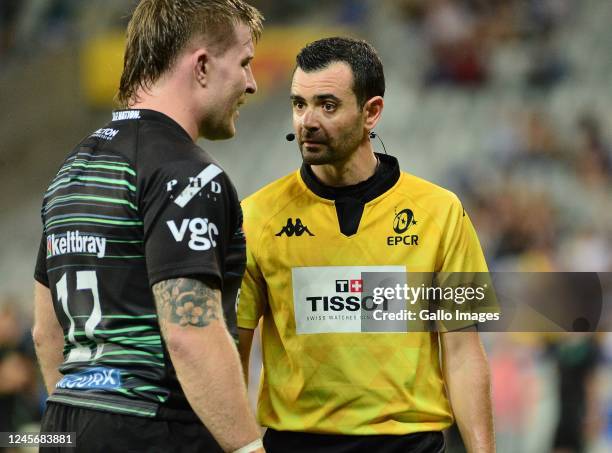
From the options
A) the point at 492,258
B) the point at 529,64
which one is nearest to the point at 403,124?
the point at 529,64

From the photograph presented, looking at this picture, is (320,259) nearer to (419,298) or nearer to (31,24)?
(419,298)

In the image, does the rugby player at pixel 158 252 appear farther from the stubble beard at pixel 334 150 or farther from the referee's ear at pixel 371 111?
the referee's ear at pixel 371 111

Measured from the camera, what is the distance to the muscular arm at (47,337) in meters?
2.91

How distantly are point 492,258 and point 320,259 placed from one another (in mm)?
5363

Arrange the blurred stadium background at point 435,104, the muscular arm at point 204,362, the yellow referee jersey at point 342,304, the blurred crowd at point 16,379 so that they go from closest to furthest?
the muscular arm at point 204,362 → the yellow referee jersey at point 342,304 → the blurred crowd at point 16,379 → the blurred stadium background at point 435,104

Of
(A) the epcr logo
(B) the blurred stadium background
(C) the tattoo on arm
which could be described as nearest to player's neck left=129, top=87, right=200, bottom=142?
(A) the epcr logo

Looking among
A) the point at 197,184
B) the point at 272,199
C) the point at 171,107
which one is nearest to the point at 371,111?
the point at 272,199

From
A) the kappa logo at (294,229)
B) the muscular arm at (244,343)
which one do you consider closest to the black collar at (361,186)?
the kappa logo at (294,229)

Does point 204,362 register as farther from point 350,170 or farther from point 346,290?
point 350,170

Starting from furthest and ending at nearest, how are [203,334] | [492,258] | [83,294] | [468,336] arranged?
[492,258] < [468,336] < [83,294] < [203,334]

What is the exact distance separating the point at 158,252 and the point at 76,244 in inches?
10.8

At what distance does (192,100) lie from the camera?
264 cm

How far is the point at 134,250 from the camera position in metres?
2.48

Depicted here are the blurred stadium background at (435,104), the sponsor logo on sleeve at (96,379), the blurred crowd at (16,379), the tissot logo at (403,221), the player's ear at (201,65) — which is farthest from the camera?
the blurred stadium background at (435,104)
